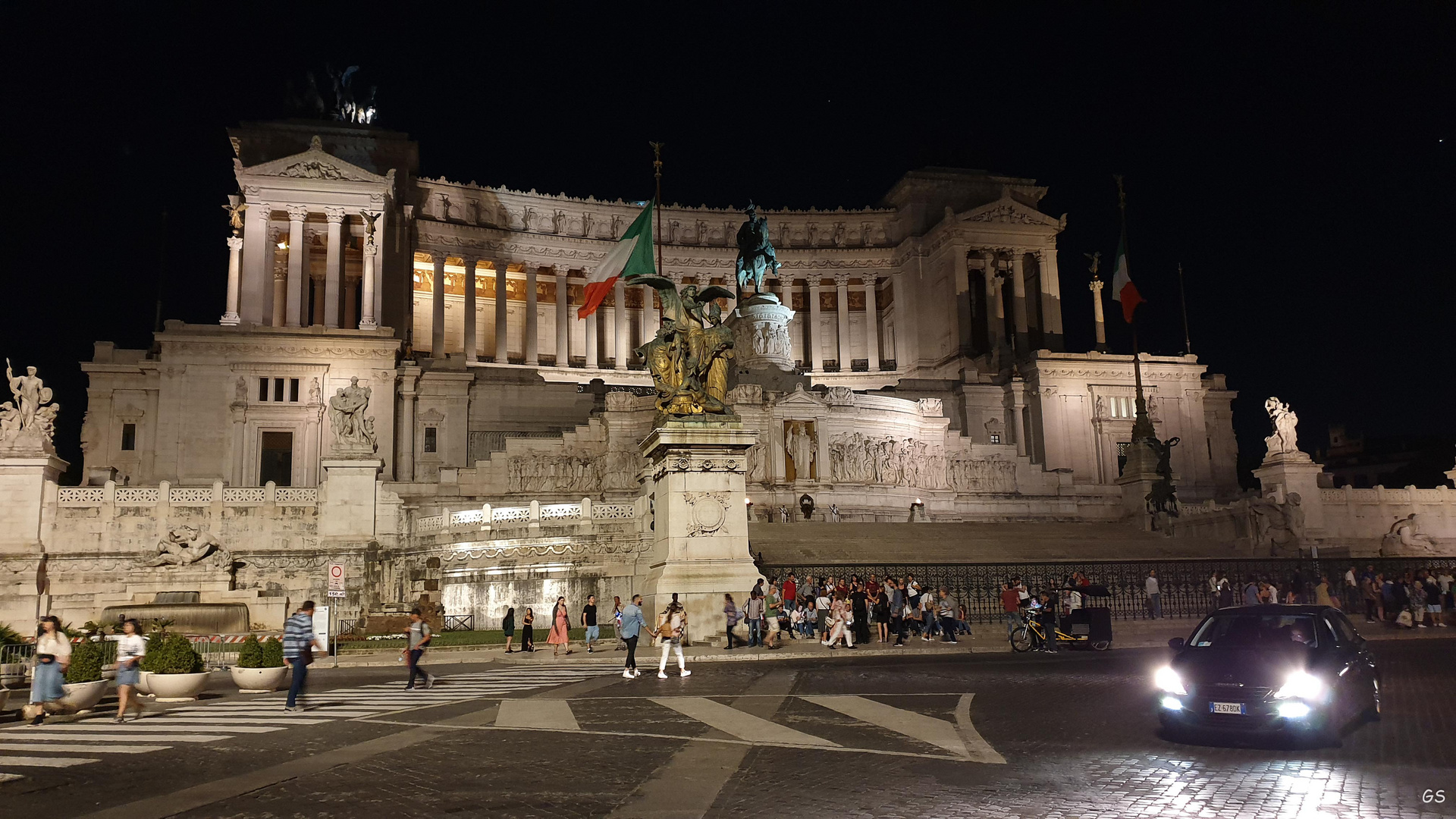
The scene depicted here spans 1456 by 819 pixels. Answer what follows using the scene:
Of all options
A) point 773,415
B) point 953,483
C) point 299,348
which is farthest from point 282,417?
point 953,483

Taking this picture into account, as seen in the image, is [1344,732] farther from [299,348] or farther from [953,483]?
[299,348]

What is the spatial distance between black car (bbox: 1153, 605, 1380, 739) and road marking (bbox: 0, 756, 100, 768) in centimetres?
1159

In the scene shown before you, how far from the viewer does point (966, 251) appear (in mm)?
79688

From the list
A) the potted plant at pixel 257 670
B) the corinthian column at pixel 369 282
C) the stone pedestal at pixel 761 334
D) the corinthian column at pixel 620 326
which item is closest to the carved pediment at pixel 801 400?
the stone pedestal at pixel 761 334

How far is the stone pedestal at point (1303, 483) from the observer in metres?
42.8

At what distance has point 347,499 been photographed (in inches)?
1474

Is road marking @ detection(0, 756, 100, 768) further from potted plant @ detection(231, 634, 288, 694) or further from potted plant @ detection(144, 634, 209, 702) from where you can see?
potted plant @ detection(231, 634, 288, 694)

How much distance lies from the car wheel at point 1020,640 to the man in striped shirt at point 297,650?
15480 mm

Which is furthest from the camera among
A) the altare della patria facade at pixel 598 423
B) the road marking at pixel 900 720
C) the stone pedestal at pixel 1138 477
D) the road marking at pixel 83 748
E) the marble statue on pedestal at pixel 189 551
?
the stone pedestal at pixel 1138 477

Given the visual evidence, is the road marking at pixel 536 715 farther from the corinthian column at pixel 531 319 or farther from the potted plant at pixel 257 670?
the corinthian column at pixel 531 319

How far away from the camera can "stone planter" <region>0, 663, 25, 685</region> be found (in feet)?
69.1

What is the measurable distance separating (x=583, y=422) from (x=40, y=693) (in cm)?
4376

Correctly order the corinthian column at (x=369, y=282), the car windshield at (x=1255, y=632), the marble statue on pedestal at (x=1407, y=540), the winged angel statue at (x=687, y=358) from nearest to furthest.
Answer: the car windshield at (x=1255, y=632) < the winged angel statue at (x=687, y=358) < the marble statue on pedestal at (x=1407, y=540) < the corinthian column at (x=369, y=282)

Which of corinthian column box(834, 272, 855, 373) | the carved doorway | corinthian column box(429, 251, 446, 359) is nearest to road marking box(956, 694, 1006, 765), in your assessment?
the carved doorway
